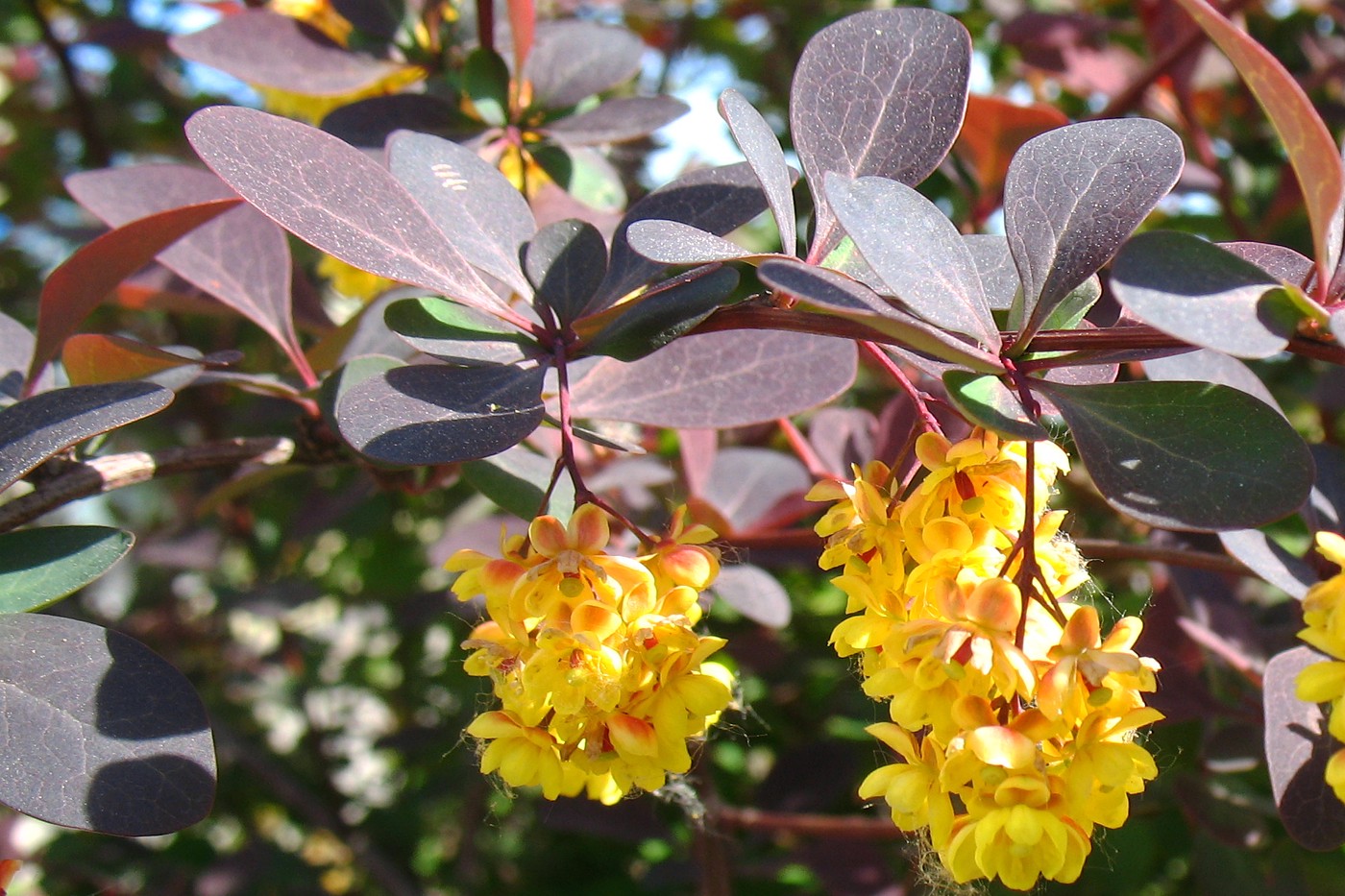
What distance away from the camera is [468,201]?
95 centimetres

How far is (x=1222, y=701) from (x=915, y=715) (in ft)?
2.90

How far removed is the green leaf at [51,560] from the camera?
32.4 inches

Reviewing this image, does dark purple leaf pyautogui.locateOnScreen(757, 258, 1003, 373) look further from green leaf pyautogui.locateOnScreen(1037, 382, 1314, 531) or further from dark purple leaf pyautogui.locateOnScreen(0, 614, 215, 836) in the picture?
dark purple leaf pyautogui.locateOnScreen(0, 614, 215, 836)

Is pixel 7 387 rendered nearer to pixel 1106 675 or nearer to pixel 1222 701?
pixel 1106 675

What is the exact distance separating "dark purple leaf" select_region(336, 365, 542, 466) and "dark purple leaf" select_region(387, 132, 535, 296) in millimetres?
114

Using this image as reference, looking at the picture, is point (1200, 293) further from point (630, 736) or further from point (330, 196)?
point (330, 196)

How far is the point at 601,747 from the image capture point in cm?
78

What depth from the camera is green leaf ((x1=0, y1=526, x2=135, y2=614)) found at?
822mm

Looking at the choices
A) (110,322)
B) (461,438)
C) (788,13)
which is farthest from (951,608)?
(110,322)

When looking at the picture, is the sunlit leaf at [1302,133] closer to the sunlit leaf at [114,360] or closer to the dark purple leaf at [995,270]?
the dark purple leaf at [995,270]

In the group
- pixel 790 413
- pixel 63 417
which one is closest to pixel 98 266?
pixel 63 417

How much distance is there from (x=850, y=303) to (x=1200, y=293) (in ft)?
0.66

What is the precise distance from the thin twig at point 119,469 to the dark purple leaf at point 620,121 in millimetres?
486

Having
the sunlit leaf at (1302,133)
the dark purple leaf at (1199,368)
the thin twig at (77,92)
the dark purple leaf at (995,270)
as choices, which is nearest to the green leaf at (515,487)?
the dark purple leaf at (995,270)
